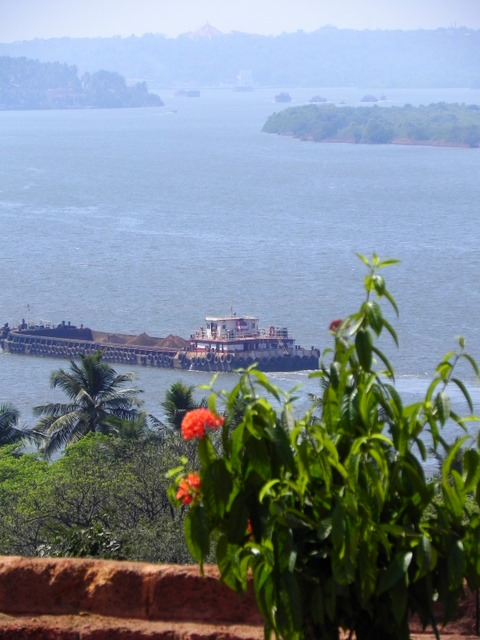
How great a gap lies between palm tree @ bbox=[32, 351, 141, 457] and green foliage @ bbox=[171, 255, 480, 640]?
2192 cm

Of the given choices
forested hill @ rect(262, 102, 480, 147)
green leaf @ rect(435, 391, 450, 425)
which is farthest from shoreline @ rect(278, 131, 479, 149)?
green leaf @ rect(435, 391, 450, 425)

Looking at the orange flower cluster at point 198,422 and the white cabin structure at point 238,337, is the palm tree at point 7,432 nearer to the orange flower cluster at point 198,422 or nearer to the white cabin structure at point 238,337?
the white cabin structure at point 238,337

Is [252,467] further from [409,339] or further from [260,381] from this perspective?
[409,339]

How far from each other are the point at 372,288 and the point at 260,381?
0.32 meters

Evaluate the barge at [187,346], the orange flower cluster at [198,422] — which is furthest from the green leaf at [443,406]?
the barge at [187,346]

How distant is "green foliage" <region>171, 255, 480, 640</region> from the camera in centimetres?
299

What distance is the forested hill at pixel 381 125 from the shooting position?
14350cm

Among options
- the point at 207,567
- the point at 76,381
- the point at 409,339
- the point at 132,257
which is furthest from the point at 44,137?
the point at 207,567

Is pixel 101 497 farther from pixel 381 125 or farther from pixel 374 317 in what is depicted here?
pixel 381 125

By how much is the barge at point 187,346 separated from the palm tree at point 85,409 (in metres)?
17.3

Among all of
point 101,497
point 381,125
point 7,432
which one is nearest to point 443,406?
point 101,497

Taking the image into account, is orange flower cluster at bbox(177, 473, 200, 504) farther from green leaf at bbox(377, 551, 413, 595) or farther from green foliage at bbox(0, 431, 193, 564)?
green foliage at bbox(0, 431, 193, 564)

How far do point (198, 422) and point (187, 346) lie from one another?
42516 millimetres

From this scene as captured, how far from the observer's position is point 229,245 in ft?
212
